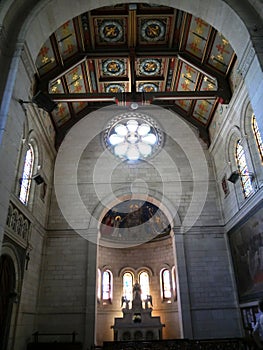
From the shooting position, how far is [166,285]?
15672 millimetres

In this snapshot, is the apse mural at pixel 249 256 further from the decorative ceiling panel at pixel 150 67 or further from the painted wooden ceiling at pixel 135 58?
the decorative ceiling panel at pixel 150 67

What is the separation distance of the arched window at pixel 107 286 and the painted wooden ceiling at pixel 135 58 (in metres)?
8.52

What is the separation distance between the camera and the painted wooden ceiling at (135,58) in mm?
9633

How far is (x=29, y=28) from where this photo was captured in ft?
19.4

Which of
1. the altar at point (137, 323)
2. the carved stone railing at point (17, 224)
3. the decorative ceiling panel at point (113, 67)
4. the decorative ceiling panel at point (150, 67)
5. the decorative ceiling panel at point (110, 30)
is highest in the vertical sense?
the decorative ceiling panel at point (150, 67)

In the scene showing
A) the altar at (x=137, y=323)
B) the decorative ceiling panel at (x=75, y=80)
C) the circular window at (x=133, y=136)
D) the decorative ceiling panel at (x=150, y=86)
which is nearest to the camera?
the decorative ceiling panel at (x=75, y=80)

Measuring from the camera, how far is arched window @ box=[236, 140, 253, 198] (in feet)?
31.4

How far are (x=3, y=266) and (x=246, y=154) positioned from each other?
7.88 m

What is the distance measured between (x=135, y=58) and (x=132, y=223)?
341 inches

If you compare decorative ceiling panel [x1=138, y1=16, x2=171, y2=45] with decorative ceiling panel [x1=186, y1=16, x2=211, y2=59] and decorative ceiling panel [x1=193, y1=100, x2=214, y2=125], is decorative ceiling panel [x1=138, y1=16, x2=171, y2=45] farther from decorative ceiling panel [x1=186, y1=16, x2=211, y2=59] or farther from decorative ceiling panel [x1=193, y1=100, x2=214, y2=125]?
decorative ceiling panel [x1=193, y1=100, x2=214, y2=125]

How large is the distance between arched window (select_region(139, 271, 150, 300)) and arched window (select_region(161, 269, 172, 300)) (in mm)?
815

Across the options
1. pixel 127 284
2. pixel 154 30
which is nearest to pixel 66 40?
pixel 154 30

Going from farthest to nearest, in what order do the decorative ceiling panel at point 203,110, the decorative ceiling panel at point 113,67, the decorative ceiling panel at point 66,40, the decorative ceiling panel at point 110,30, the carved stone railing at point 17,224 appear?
the decorative ceiling panel at point 203,110, the decorative ceiling panel at point 113,67, the decorative ceiling panel at point 110,30, the decorative ceiling panel at point 66,40, the carved stone railing at point 17,224

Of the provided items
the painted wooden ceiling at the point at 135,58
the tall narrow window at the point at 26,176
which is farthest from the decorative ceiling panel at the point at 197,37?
the tall narrow window at the point at 26,176
